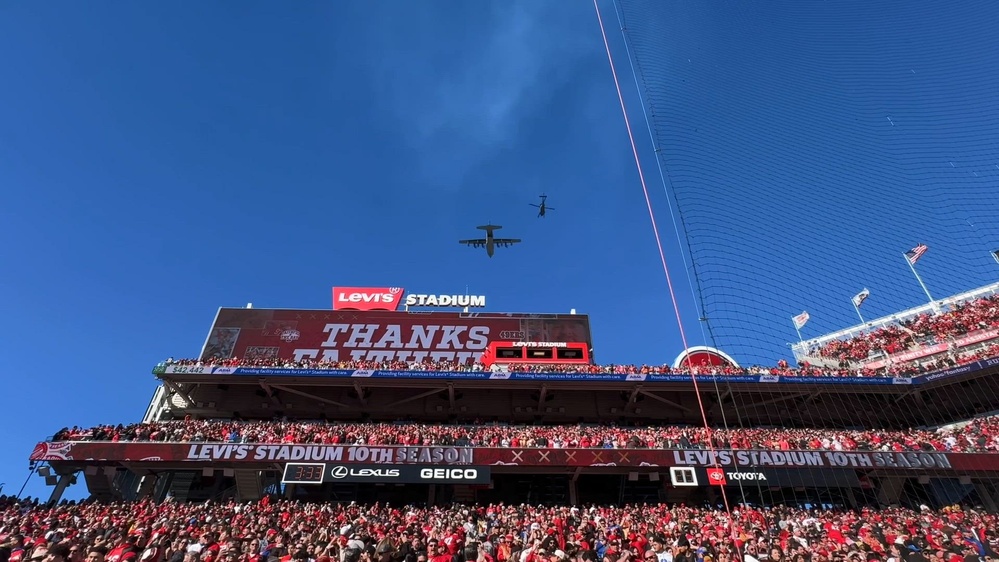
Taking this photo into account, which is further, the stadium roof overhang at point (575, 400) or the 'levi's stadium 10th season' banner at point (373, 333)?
the 'levi's stadium 10th season' banner at point (373, 333)

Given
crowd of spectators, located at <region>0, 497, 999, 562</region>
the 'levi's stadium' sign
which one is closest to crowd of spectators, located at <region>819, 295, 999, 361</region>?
crowd of spectators, located at <region>0, 497, 999, 562</region>

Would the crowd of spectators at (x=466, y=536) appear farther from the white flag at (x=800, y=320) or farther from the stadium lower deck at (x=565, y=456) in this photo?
the white flag at (x=800, y=320)

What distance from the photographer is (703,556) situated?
36.6ft

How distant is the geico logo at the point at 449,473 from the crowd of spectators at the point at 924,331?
108ft

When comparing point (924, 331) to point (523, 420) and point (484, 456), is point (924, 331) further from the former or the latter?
point (484, 456)

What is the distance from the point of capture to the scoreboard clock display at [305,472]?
23.9 m

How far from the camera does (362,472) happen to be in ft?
78.9

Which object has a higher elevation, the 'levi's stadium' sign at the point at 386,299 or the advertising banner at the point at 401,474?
the 'levi's stadium' sign at the point at 386,299

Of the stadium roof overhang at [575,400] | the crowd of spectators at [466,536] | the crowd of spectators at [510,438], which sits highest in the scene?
the stadium roof overhang at [575,400]

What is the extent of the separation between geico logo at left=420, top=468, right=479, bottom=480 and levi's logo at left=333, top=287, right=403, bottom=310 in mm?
19726

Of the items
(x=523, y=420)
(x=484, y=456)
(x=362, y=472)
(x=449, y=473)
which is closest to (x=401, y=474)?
(x=362, y=472)

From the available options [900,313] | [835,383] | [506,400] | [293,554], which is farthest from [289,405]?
[900,313]

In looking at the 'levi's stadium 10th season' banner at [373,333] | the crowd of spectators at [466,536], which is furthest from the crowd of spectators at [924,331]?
the 'levi's stadium 10th season' banner at [373,333]

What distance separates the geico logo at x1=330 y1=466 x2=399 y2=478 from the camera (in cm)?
2398
